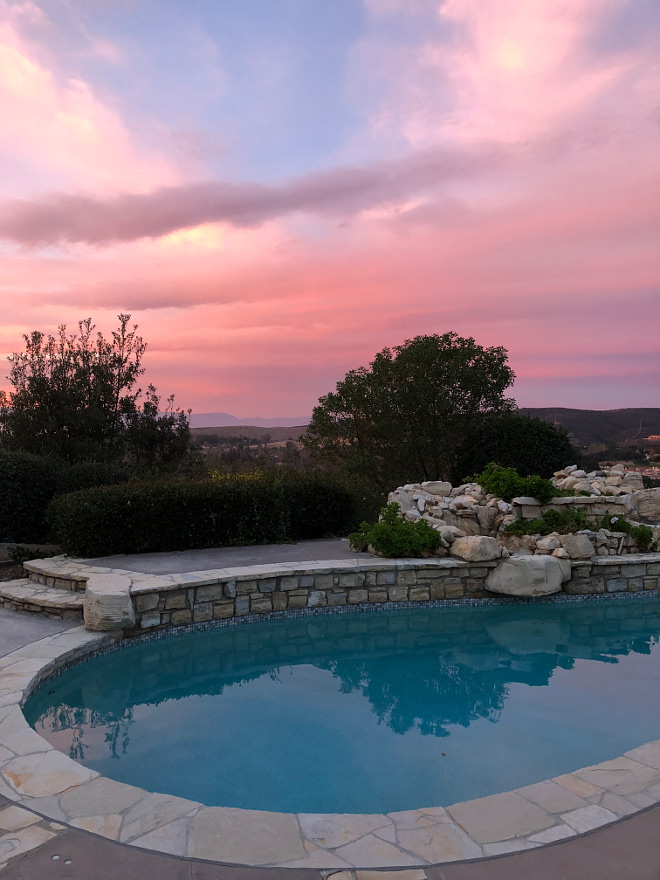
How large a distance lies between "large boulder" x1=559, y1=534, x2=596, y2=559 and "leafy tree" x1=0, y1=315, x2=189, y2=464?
33.4ft

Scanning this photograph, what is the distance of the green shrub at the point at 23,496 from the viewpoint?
945 cm

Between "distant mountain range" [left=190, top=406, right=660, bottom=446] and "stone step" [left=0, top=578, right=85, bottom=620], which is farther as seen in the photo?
"distant mountain range" [left=190, top=406, right=660, bottom=446]

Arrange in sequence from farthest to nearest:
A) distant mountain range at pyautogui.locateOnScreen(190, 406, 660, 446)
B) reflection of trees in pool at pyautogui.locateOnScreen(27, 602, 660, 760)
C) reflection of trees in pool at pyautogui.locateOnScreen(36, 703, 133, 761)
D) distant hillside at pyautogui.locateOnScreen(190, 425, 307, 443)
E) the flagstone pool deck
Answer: distant hillside at pyautogui.locateOnScreen(190, 425, 307, 443) → distant mountain range at pyautogui.locateOnScreen(190, 406, 660, 446) → reflection of trees in pool at pyautogui.locateOnScreen(27, 602, 660, 760) → reflection of trees in pool at pyautogui.locateOnScreen(36, 703, 133, 761) → the flagstone pool deck

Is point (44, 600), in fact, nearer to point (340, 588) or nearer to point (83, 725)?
point (83, 725)

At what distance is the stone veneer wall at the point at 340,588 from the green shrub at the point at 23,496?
3.84 m

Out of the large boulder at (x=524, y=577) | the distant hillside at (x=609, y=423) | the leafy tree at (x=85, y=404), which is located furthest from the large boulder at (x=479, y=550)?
the distant hillside at (x=609, y=423)

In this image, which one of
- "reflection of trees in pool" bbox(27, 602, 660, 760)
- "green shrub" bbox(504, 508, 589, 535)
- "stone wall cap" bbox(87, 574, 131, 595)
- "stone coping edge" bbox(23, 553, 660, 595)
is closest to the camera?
"reflection of trees in pool" bbox(27, 602, 660, 760)

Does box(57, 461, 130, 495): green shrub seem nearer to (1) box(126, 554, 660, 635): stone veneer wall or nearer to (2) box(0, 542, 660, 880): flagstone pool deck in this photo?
(1) box(126, 554, 660, 635): stone veneer wall

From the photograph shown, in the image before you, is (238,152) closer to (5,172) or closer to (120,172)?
→ (120,172)

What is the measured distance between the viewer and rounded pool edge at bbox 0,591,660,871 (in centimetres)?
269

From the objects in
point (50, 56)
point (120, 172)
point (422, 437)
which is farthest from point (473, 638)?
point (50, 56)

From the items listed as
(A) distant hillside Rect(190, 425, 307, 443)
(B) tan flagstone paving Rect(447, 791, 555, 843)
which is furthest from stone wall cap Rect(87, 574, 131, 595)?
(A) distant hillside Rect(190, 425, 307, 443)

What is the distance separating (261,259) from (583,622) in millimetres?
9235

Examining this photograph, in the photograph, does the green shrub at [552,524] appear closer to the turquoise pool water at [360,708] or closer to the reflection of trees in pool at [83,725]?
the turquoise pool water at [360,708]
